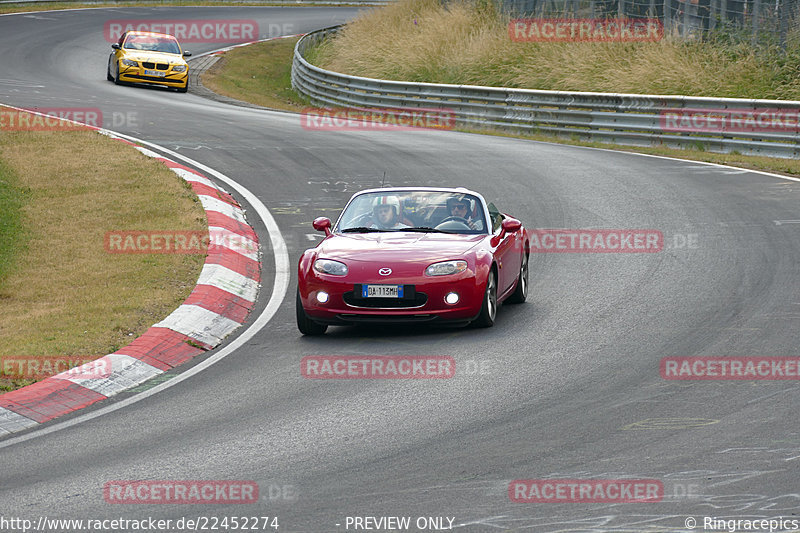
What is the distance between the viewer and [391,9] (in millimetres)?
41312

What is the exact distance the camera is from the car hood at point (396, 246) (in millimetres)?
10250

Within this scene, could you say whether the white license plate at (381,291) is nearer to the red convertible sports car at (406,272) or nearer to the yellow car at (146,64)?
the red convertible sports car at (406,272)

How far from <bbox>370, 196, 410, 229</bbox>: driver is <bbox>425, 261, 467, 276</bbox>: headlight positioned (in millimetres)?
1126

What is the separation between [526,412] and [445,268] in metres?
2.68

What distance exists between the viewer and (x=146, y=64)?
32.7 metres

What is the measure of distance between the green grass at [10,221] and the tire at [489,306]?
4.99m

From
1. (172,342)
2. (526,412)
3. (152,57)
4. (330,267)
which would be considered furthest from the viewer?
(152,57)

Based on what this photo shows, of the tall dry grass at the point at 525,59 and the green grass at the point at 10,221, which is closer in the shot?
the green grass at the point at 10,221

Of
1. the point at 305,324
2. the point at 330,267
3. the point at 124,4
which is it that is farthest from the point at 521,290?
the point at 124,4

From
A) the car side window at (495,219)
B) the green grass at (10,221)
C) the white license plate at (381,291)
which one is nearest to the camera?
the white license plate at (381,291)

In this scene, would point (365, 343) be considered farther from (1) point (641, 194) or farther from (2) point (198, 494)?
(1) point (641, 194)

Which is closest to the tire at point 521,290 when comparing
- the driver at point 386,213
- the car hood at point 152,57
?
the driver at point 386,213

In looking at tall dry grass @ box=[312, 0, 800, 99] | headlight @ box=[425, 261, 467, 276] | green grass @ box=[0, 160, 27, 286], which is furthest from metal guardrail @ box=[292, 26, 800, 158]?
headlight @ box=[425, 261, 467, 276]

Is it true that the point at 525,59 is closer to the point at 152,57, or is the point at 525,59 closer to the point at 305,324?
the point at 152,57
